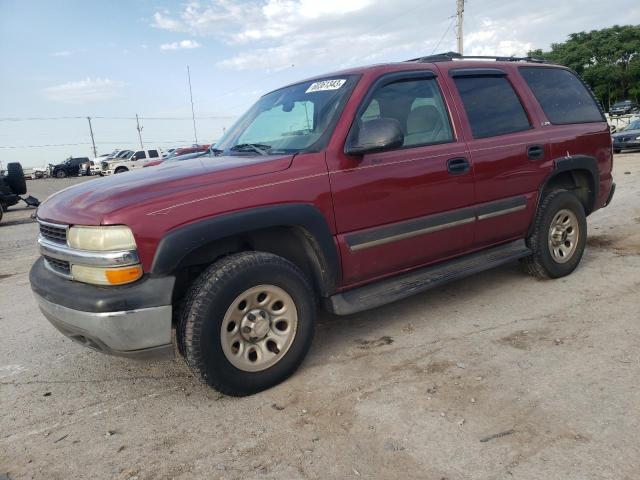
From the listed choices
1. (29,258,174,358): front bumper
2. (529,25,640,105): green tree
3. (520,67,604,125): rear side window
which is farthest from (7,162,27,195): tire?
(529,25,640,105): green tree

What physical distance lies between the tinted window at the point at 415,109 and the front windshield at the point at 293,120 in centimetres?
25

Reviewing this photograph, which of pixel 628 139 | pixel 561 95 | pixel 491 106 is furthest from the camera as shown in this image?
pixel 628 139

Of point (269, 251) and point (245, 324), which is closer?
point (245, 324)

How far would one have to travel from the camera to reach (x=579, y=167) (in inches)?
180

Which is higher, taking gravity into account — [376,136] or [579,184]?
[376,136]

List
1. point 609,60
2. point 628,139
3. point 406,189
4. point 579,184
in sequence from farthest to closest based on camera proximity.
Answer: point 609,60 < point 628,139 < point 579,184 < point 406,189

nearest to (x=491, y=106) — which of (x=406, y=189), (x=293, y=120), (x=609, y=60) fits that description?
(x=406, y=189)

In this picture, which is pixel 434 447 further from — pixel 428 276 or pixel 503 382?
pixel 428 276

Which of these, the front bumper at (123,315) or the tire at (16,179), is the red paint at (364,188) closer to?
the front bumper at (123,315)

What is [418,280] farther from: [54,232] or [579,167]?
[54,232]

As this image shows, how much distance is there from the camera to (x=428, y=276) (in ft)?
12.0

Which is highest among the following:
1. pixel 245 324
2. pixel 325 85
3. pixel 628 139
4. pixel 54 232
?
pixel 325 85

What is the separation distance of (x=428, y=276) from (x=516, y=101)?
5.96 feet

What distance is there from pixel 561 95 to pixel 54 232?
14.3 ft
